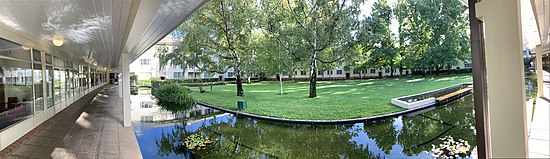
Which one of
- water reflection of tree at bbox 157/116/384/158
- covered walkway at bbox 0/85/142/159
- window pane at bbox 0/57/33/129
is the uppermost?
window pane at bbox 0/57/33/129

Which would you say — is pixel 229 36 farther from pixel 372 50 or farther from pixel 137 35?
pixel 137 35

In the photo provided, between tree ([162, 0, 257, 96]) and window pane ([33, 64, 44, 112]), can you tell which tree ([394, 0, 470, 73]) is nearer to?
tree ([162, 0, 257, 96])

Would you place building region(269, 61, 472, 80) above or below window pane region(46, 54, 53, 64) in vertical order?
below

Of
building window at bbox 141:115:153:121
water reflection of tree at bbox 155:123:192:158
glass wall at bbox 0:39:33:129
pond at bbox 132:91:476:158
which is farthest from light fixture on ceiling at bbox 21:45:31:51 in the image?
building window at bbox 141:115:153:121

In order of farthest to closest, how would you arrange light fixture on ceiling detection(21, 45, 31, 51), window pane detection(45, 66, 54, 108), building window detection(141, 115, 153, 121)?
building window detection(141, 115, 153, 121)
window pane detection(45, 66, 54, 108)
light fixture on ceiling detection(21, 45, 31, 51)

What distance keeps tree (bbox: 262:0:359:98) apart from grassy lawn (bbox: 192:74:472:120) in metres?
1.88

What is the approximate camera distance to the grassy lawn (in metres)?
13.6

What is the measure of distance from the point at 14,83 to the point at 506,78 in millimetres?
6713

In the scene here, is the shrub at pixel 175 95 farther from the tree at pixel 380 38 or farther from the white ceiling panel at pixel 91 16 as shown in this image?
the tree at pixel 380 38

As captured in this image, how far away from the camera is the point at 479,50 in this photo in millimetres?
1437

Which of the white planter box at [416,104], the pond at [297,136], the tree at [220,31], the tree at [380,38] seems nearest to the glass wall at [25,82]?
the pond at [297,136]

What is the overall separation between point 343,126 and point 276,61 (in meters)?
6.34

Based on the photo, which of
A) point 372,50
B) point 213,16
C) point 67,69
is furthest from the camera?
point 372,50

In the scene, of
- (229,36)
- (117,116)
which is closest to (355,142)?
(117,116)
